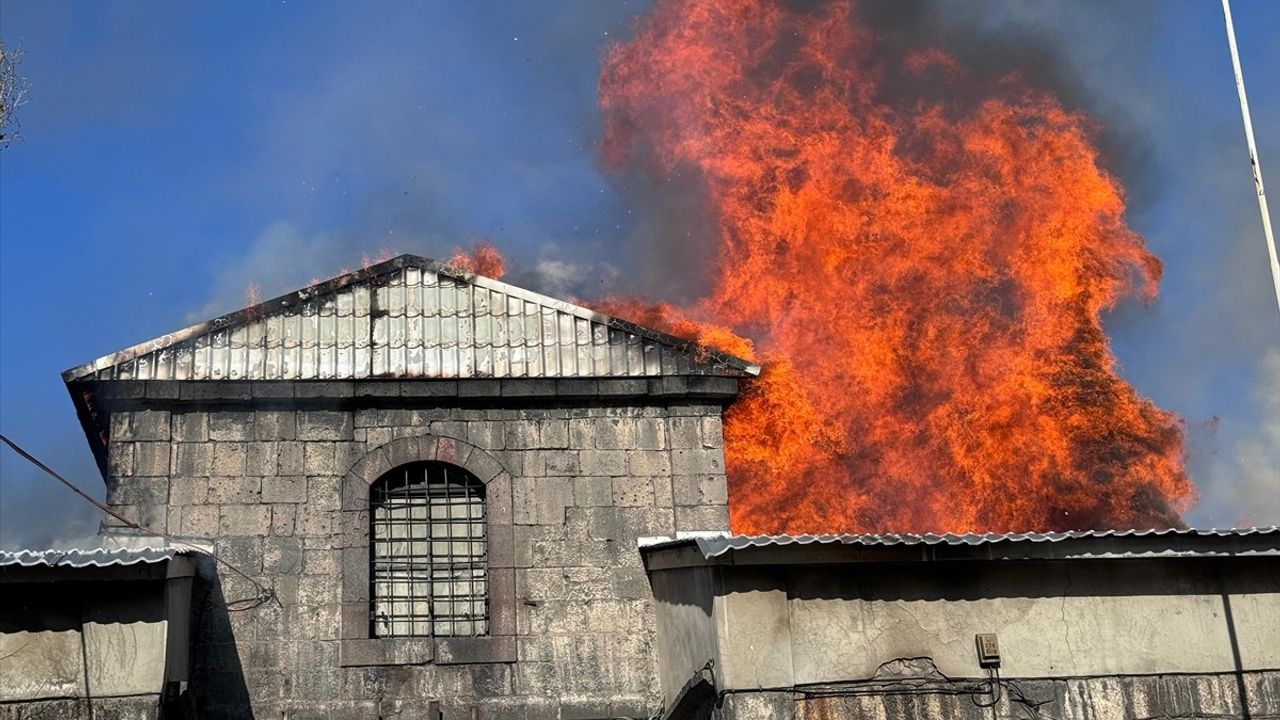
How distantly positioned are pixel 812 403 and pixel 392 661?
6.15m

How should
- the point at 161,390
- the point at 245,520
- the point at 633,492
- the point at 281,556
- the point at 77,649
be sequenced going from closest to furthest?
1. the point at 77,649
2. the point at 281,556
3. the point at 245,520
4. the point at 161,390
5. the point at 633,492

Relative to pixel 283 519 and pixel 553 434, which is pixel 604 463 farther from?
pixel 283 519

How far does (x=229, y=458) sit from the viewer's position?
1412cm

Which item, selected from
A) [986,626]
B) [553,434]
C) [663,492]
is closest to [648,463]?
[663,492]

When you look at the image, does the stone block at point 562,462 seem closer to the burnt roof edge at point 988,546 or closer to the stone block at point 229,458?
the burnt roof edge at point 988,546

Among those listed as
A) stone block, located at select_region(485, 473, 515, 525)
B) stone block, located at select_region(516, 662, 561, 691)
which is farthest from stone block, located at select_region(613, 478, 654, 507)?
stone block, located at select_region(516, 662, 561, 691)

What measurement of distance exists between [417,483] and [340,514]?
3.17 ft

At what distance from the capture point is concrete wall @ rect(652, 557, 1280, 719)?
11359 mm

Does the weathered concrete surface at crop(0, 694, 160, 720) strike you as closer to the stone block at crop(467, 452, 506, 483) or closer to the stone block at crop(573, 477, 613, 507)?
the stone block at crop(467, 452, 506, 483)

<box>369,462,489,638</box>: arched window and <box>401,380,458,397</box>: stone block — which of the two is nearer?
<box>369,462,489,638</box>: arched window

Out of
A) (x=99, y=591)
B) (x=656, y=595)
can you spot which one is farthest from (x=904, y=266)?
(x=99, y=591)

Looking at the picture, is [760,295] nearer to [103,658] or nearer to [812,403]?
[812,403]

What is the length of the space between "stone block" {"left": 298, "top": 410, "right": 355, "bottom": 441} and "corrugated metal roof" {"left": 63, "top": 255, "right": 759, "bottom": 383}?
457mm

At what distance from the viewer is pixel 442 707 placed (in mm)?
13398
